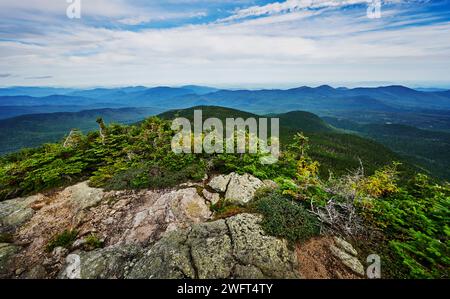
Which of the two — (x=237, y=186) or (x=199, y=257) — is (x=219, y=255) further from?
(x=237, y=186)

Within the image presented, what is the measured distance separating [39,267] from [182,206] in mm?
4201

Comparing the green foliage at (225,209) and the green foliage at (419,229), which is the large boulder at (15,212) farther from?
the green foliage at (419,229)

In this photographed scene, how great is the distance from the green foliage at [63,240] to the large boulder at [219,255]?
2.87m

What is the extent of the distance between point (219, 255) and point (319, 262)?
2454 mm

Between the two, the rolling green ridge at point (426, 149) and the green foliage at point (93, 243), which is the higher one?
the green foliage at point (93, 243)

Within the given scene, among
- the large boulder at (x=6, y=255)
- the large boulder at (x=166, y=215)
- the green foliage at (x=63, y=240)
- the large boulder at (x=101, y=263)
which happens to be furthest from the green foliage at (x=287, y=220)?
the large boulder at (x=6, y=255)

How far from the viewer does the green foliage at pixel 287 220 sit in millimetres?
6129

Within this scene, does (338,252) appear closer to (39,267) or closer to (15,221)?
(39,267)

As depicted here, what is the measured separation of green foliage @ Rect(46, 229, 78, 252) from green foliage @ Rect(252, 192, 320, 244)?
5826 mm

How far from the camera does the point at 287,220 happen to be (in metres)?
6.51

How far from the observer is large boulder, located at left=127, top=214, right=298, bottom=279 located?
16.9 feet

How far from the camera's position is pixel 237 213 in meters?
7.20

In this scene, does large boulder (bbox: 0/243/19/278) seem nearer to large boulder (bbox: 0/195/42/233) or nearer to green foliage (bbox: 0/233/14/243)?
green foliage (bbox: 0/233/14/243)
